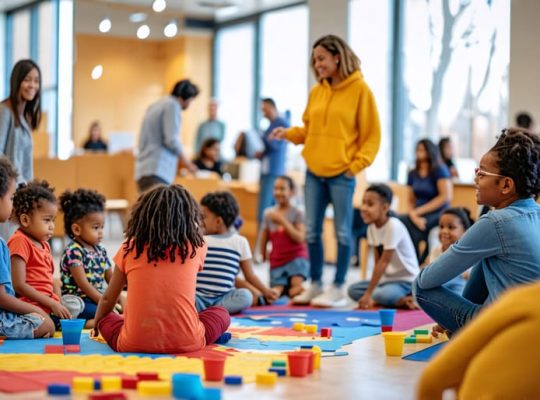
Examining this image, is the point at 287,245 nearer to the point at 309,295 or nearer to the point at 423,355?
the point at 309,295

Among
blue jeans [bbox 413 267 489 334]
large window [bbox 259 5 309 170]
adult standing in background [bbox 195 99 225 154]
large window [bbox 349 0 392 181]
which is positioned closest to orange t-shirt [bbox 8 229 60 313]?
blue jeans [bbox 413 267 489 334]

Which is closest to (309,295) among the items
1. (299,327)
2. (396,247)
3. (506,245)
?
(396,247)

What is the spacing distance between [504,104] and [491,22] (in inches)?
42.1

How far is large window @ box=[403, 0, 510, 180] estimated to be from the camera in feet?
29.0

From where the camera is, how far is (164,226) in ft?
11.9

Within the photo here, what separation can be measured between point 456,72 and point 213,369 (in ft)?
23.9

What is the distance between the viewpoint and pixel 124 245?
12.0 ft

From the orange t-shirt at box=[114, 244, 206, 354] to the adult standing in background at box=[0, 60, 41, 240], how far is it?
5.29 feet

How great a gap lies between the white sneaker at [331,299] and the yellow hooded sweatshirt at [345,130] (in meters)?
0.68

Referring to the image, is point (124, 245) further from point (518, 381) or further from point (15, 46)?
point (15, 46)

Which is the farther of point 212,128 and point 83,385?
point 212,128

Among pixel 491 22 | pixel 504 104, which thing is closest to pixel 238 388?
pixel 491 22

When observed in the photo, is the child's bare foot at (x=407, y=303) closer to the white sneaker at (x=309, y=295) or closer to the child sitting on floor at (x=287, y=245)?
the white sneaker at (x=309, y=295)

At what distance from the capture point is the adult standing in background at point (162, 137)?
22.0 ft
